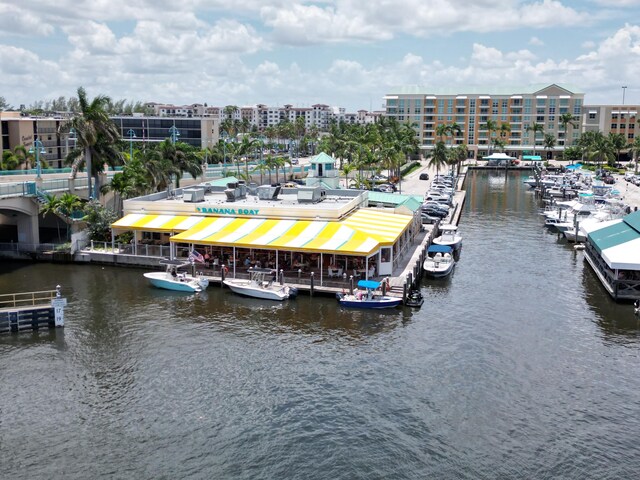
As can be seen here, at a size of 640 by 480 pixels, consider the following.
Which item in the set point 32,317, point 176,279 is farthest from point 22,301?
point 176,279

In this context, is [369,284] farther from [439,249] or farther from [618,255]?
[618,255]

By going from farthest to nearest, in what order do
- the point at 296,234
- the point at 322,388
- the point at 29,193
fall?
the point at 29,193
the point at 296,234
the point at 322,388

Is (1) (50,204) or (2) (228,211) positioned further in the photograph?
(1) (50,204)

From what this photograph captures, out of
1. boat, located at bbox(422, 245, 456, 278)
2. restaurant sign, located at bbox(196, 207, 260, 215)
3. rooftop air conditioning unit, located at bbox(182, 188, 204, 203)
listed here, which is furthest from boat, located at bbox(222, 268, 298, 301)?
rooftop air conditioning unit, located at bbox(182, 188, 204, 203)

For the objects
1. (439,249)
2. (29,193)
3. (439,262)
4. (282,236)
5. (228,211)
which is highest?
(29,193)

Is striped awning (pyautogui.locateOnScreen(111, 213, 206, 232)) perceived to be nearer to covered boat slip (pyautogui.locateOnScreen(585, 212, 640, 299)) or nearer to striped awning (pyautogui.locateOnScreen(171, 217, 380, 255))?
striped awning (pyautogui.locateOnScreen(171, 217, 380, 255))

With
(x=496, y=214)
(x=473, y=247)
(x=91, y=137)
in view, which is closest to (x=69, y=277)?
(x=91, y=137)

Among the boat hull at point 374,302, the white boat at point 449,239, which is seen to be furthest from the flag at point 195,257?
the white boat at point 449,239

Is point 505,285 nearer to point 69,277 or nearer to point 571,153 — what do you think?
point 69,277

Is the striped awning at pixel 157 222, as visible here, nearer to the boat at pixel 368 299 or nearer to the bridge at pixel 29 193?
the bridge at pixel 29 193
